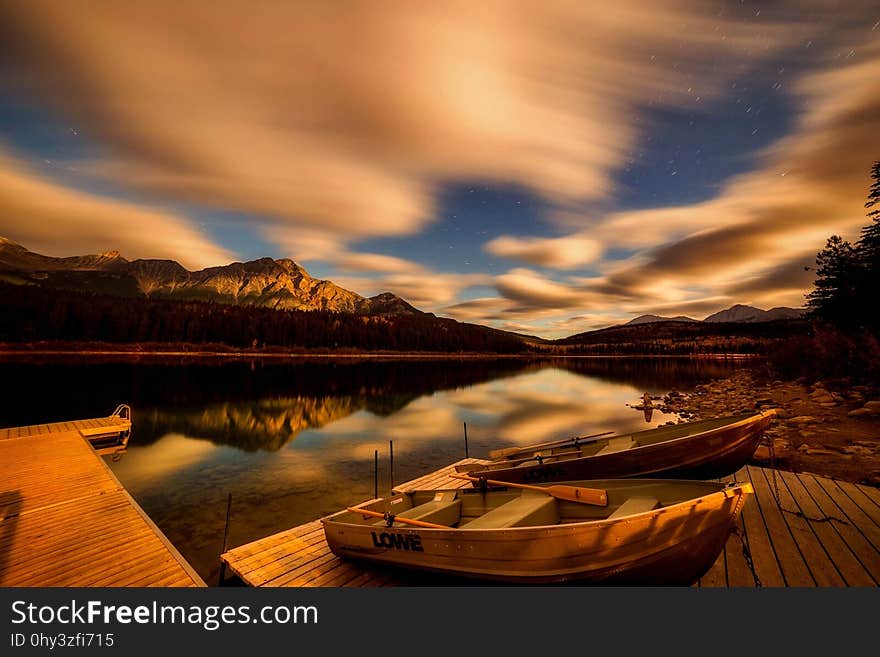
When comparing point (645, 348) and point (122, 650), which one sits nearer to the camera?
point (122, 650)

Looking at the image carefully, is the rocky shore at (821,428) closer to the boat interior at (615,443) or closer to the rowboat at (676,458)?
the rowboat at (676,458)

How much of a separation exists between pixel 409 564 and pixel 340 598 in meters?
1.30

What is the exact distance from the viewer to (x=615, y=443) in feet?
39.7

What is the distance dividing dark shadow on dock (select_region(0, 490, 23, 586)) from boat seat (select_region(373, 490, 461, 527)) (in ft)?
24.0

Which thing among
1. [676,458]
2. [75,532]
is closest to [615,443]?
[676,458]

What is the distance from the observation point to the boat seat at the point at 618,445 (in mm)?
11086

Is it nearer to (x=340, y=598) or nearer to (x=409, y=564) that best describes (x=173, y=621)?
(x=340, y=598)

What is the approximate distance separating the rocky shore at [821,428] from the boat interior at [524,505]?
565 centimetres

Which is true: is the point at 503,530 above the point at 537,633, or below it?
above

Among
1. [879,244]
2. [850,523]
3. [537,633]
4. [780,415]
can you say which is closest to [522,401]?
[780,415]

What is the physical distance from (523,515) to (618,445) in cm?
620

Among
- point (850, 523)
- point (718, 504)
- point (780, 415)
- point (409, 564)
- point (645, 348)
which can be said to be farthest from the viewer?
point (645, 348)

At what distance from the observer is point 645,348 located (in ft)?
652

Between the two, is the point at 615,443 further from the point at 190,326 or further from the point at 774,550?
the point at 190,326
